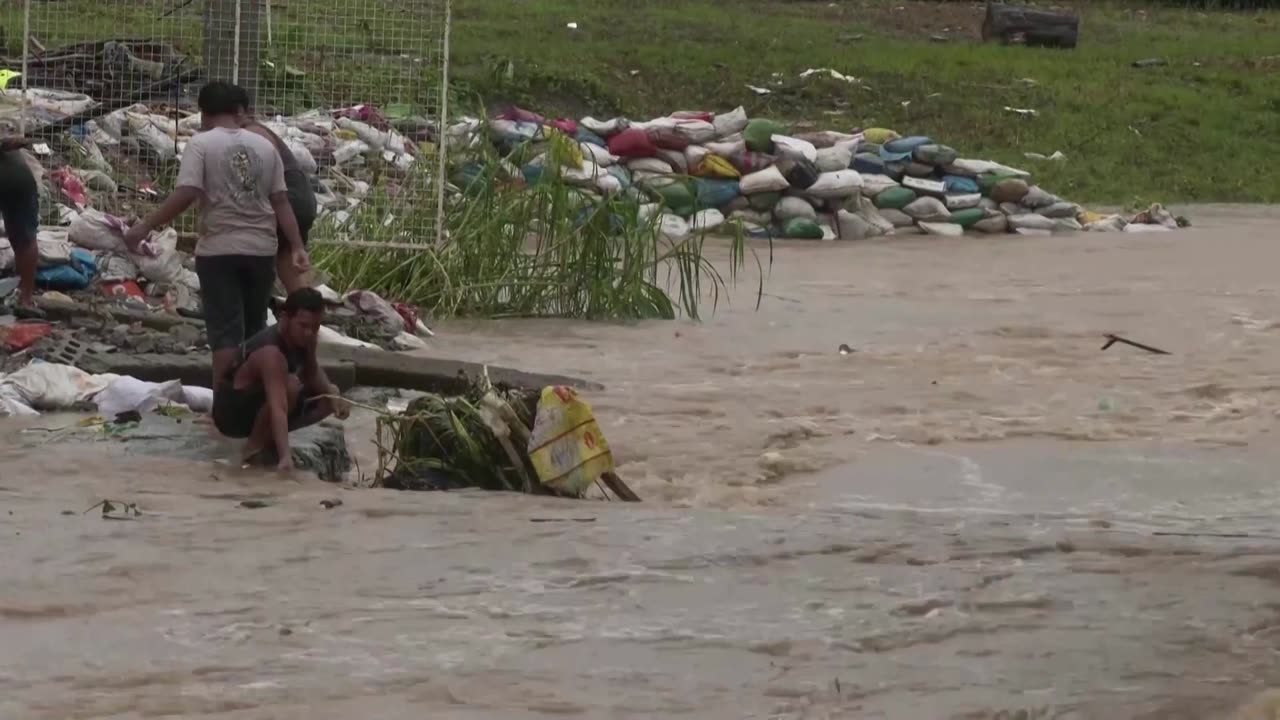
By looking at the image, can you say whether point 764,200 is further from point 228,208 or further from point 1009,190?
point 228,208

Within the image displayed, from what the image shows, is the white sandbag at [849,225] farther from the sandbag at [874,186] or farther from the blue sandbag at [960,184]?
the blue sandbag at [960,184]

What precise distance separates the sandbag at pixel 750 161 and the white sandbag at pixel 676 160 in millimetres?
403

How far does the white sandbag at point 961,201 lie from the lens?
17375 mm

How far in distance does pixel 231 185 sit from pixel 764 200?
9626mm

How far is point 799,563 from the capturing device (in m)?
5.71

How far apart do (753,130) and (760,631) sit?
12.2 meters

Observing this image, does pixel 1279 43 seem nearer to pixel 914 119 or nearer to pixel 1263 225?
pixel 914 119

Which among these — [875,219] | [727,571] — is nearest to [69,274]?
[727,571]

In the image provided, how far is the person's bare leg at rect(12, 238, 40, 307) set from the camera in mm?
9047

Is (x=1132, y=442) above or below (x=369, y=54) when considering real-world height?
below

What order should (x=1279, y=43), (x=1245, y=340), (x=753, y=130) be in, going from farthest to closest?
(x=1279, y=43) → (x=753, y=130) → (x=1245, y=340)

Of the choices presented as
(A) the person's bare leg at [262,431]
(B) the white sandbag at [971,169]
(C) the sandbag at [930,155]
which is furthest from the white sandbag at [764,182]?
(A) the person's bare leg at [262,431]

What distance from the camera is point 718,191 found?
16688mm

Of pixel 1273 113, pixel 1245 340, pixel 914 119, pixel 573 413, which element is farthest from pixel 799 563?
pixel 1273 113
